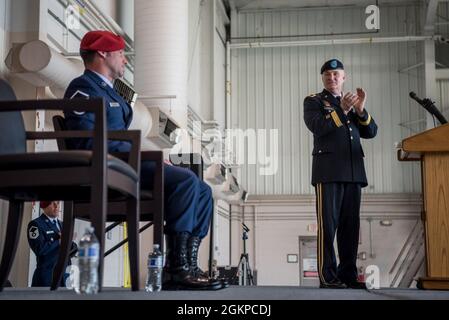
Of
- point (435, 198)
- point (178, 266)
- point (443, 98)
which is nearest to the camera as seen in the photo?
point (178, 266)

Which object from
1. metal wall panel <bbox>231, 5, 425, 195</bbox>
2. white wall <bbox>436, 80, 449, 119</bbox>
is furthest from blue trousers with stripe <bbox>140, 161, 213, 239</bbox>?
white wall <bbox>436, 80, 449, 119</bbox>

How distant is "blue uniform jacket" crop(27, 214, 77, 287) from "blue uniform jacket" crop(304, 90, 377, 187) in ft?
5.90

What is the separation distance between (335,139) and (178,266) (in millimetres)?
1239

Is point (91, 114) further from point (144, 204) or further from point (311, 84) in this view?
point (311, 84)

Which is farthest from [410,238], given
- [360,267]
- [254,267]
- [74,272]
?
[74,272]

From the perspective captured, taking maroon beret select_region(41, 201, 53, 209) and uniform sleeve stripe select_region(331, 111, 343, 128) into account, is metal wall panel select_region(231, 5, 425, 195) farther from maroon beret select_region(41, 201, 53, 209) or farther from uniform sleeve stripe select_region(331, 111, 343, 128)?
uniform sleeve stripe select_region(331, 111, 343, 128)

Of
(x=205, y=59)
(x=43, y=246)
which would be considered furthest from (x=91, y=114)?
(x=205, y=59)

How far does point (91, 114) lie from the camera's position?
102 inches

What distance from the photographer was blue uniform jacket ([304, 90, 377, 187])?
11.3 ft

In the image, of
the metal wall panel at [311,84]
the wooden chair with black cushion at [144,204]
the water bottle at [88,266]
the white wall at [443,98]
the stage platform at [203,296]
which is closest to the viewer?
the stage platform at [203,296]

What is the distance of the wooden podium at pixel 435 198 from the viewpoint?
313 centimetres

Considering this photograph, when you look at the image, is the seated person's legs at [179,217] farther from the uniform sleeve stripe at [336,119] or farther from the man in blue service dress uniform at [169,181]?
the uniform sleeve stripe at [336,119]

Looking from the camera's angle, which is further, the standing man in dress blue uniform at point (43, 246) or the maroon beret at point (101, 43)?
the standing man in dress blue uniform at point (43, 246)

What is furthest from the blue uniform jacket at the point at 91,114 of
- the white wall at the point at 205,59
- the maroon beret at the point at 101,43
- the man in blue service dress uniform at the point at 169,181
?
the white wall at the point at 205,59
